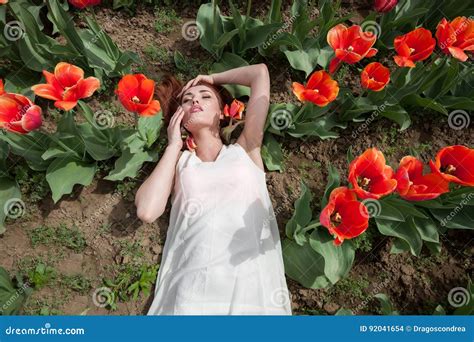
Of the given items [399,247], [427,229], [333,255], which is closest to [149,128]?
[333,255]

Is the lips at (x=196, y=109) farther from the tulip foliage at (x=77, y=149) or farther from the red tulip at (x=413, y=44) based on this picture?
the red tulip at (x=413, y=44)

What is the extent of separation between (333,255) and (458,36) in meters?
1.45

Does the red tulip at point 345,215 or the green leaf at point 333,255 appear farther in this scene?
the green leaf at point 333,255

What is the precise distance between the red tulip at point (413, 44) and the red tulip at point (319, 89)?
1.23ft

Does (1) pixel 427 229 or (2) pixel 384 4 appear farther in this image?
(1) pixel 427 229

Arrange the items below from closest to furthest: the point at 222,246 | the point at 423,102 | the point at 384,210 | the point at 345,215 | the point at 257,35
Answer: the point at 345,215 → the point at 222,246 → the point at 384,210 → the point at 423,102 → the point at 257,35

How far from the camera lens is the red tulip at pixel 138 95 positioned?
1.79 meters

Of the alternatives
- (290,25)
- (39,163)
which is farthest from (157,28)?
(39,163)

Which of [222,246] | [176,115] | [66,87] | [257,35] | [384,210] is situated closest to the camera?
[66,87]

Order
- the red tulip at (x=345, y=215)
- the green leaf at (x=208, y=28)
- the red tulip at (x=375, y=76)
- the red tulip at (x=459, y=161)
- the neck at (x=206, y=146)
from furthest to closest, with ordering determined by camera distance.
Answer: the green leaf at (x=208, y=28) → the neck at (x=206, y=146) → the red tulip at (x=375, y=76) → the red tulip at (x=459, y=161) → the red tulip at (x=345, y=215)

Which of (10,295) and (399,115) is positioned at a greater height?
(399,115)

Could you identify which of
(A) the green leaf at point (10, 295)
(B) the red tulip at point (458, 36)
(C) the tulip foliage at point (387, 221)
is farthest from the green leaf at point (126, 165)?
(B) the red tulip at point (458, 36)

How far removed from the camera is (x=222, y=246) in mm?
2023

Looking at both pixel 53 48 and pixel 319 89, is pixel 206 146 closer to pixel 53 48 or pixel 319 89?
pixel 319 89
